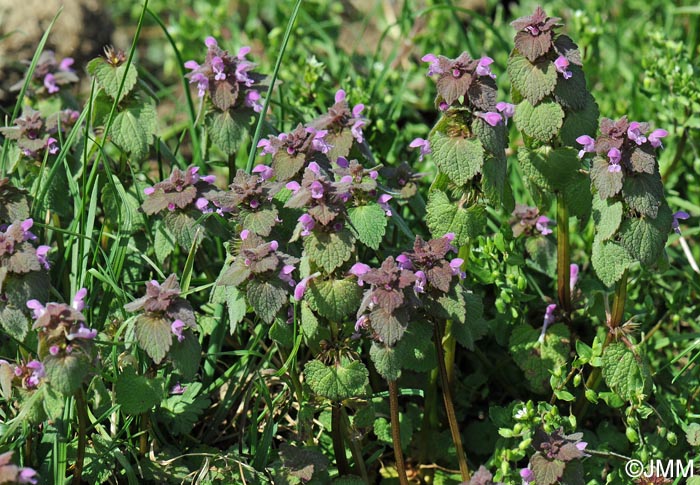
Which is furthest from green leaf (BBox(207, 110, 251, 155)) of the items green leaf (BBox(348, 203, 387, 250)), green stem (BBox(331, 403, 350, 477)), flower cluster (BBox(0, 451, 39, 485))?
flower cluster (BBox(0, 451, 39, 485))

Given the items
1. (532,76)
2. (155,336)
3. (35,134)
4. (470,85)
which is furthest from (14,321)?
(532,76)

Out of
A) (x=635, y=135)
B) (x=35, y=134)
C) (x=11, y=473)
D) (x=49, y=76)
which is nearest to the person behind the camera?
(x=11, y=473)

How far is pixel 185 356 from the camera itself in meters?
2.56

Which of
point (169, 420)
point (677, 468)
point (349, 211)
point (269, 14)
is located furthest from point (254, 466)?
point (269, 14)

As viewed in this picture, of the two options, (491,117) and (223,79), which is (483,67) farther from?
(223,79)

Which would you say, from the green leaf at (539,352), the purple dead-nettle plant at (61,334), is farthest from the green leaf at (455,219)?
the purple dead-nettle plant at (61,334)

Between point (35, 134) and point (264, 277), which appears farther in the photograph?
point (35, 134)

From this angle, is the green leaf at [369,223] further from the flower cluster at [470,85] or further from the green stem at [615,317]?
the green stem at [615,317]

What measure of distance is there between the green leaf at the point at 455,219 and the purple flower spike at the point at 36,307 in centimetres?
119

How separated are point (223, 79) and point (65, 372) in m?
1.28

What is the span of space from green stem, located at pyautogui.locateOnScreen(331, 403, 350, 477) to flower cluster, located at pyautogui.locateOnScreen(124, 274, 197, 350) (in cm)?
58

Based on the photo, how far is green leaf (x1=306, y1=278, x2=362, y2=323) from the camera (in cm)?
253

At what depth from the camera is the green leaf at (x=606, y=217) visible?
264 centimetres

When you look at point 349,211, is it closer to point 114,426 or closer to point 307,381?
point 307,381
